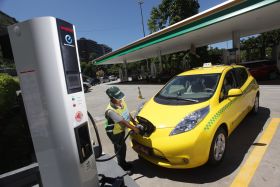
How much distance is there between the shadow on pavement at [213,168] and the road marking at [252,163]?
12cm

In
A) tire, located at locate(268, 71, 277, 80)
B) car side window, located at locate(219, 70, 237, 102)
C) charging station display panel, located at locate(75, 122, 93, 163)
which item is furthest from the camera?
tire, located at locate(268, 71, 277, 80)

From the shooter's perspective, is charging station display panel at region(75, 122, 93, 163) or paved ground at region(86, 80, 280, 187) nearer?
charging station display panel at region(75, 122, 93, 163)

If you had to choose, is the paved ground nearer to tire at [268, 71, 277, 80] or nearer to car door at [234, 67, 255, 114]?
car door at [234, 67, 255, 114]

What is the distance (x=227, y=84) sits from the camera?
14.3 feet

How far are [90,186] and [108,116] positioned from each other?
4.01ft

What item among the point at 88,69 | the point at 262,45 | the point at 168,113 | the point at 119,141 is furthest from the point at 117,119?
the point at 88,69

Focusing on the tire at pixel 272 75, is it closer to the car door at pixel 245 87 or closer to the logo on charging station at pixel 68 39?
the car door at pixel 245 87

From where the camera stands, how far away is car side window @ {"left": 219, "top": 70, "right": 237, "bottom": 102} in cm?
399

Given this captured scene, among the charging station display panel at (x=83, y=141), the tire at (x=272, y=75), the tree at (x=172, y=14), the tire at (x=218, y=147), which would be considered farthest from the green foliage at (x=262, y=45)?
the charging station display panel at (x=83, y=141)

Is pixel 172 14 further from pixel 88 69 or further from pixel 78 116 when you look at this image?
pixel 88 69

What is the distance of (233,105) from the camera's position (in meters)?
4.06

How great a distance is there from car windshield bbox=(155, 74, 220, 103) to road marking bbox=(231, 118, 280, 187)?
1.23 meters

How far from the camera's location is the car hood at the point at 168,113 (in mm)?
3361

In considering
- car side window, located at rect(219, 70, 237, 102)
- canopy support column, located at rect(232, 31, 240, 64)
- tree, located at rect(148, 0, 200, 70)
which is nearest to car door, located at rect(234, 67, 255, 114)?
car side window, located at rect(219, 70, 237, 102)
